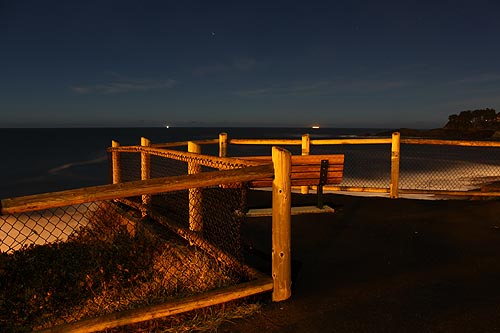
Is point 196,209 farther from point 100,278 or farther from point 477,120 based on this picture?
point 477,120

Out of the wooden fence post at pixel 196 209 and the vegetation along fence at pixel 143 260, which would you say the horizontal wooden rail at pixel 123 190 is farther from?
the wooden fence post at pixel 196 209

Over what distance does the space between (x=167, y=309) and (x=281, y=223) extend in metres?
1.23

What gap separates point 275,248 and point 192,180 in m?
1.09

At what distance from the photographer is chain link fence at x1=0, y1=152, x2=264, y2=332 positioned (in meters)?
4.00

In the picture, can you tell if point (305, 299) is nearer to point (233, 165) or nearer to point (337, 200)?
point (233, 165)

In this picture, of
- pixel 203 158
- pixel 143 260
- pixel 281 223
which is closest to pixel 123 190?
pixel 281 223

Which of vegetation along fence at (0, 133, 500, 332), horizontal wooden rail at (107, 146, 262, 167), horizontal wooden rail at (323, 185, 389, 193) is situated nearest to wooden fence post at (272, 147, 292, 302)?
vegetation along fence at (0, 133, 500, 332)

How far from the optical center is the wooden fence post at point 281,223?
3467mm

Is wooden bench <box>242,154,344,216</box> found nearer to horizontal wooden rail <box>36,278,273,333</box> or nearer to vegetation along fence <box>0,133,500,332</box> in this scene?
vegetation along fence <box>0,133,500,332</box>

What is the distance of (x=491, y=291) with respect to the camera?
388 cm

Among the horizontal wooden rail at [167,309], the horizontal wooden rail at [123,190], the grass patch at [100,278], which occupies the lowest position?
the grass patch at [100,278]

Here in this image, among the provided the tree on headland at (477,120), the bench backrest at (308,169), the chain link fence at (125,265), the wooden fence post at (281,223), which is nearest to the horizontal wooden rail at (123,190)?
the wooden fence post at (281,223)

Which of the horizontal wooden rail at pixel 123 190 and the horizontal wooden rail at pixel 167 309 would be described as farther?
the horizontal wooden rail at pixel 167 309

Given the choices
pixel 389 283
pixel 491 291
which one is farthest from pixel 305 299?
pixel 491 291
